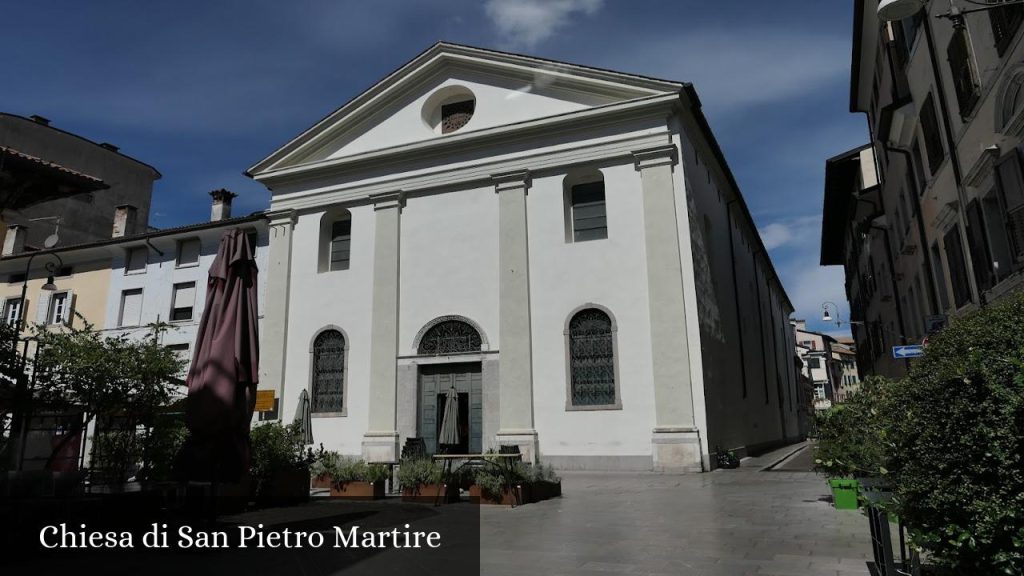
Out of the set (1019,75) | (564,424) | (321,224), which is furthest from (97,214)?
(1019,75)

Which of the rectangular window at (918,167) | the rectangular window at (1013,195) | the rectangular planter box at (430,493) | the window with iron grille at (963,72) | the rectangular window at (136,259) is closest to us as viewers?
the rectangular window at (1013,195)

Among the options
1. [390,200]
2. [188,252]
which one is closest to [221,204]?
[188,252]

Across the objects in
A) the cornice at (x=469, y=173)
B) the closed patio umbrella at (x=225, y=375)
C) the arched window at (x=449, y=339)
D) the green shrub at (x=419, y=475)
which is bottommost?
the green shrub at (x=419, y=475)

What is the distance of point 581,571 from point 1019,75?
7698 millimetres

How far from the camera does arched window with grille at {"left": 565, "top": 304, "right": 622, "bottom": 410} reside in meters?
15.9

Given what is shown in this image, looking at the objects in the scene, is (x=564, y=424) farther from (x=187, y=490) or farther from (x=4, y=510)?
(x=4, y=510)

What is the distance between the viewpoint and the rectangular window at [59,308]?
2495 centimetres

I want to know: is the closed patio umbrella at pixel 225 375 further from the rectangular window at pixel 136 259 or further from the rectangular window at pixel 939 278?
the rectangular window at pixel 136 259

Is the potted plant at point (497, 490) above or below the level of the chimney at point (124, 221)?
below

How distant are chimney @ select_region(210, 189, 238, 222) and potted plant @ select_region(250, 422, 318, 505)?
19017 mm

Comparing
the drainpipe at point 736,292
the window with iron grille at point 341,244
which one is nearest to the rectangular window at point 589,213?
the window with iron grille at point 341,244

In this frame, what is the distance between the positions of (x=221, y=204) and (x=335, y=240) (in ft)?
30.3

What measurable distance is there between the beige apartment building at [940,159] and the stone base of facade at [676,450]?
5.33 m

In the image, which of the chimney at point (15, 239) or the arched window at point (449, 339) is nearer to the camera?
the arched window at point (449, 339)
